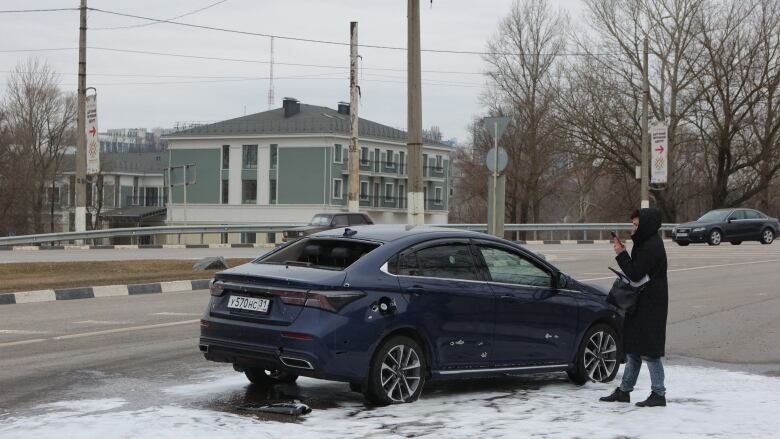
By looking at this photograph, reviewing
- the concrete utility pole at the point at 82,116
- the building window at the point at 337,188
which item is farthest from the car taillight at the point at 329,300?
the building window at the point at 337,188

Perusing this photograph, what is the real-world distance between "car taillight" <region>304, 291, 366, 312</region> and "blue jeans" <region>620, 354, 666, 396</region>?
2467 mm

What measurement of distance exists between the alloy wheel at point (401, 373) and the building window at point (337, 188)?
271 feet

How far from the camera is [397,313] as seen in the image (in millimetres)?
8281

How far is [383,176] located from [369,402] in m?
90.2

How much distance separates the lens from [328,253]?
28.7 feet

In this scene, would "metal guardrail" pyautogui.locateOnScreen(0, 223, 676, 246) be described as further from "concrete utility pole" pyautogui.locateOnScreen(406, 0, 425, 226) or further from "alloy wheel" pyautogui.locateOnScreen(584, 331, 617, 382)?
"alloy wheel" pyautogui.locateOnScreen(584, 331, 617, 382)

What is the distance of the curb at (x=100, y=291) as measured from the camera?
58.7ft

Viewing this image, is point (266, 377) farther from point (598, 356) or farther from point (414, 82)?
point (414, 82)

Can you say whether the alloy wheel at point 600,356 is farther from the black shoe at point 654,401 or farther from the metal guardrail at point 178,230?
the metal guardrail at point 178,230

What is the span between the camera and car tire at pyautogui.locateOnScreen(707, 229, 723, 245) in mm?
40906

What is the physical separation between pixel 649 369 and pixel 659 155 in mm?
36111

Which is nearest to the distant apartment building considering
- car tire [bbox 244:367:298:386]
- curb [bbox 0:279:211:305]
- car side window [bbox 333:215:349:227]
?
car side window [bbox 333:215:349:227]

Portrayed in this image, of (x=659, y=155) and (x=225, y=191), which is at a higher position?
(x=659, y=155)

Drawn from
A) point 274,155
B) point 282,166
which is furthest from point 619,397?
point 274,155
